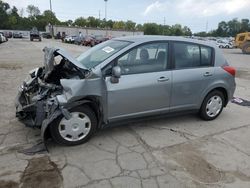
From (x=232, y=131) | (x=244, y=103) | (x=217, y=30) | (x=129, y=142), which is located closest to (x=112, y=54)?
(x=129, y=142)

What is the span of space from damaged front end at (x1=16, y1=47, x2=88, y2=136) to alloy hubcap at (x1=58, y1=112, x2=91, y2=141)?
0.21 meters

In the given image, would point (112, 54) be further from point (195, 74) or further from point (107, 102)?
point (195, 74)

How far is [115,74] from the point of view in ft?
12.6

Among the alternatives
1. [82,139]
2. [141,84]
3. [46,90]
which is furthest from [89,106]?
[141,84]

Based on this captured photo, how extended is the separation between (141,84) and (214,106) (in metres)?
1.88

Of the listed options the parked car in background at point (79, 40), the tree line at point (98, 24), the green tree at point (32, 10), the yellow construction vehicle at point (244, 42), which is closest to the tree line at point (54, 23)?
the tree line at point (98, 24)

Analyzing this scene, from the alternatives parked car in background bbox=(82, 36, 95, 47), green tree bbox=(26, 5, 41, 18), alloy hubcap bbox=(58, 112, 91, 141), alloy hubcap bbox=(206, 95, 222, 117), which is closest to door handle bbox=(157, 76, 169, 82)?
alloy hubcap bbox=(206, 95, 222, 117)

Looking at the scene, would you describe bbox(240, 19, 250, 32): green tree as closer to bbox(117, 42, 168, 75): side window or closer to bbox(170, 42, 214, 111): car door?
bbox(170, 42, 214, 111): car door

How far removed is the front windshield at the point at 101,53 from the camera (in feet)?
13.7

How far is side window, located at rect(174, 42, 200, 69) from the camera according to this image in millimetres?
4621

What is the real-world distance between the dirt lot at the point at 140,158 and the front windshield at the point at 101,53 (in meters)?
1.22

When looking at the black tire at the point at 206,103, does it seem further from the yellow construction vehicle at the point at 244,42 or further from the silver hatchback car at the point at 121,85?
the yellow construction vehicle at the point at 244,42

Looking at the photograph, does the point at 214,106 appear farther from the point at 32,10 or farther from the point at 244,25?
the point at 32,10

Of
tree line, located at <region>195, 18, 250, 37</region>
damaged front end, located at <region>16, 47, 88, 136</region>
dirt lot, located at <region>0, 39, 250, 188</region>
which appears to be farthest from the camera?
tree line, located at <region>195, 18, 250, 37</region>
